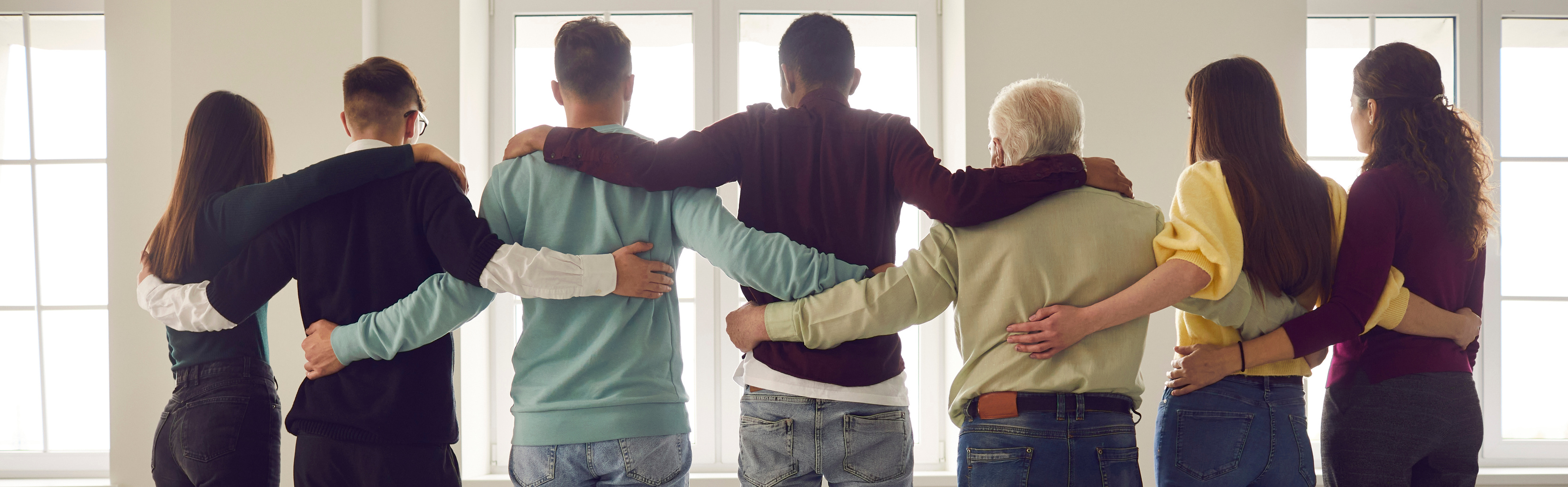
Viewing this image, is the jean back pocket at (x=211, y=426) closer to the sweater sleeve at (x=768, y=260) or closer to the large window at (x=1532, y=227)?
the sweater sleeve at (x=768, y=260)

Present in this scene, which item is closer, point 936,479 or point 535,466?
point 535,466

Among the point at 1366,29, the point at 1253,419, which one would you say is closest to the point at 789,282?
the point at 1253,419

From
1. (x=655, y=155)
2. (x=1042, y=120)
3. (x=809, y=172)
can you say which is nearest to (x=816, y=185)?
(x=809, y=172)

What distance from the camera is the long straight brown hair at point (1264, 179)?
131cm

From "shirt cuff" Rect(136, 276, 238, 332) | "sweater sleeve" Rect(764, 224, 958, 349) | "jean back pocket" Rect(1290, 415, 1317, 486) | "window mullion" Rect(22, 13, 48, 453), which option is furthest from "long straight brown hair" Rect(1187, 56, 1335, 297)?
"window mullion" Rect(22, 13, 48, 453)

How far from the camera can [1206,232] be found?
4.08 feet

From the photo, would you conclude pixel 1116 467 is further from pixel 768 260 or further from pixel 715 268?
pixel 715 268

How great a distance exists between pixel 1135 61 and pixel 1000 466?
67.5 inches

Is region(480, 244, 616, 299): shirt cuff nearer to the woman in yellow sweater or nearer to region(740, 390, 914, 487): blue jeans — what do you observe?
region(740, 390, 914, 487): blue jeans

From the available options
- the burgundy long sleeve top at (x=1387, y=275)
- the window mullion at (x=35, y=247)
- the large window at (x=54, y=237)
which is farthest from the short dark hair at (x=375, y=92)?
the window mullion at (x=35, y=247)

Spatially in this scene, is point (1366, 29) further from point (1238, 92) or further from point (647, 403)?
point (647, 403)

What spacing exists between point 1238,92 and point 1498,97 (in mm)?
2130

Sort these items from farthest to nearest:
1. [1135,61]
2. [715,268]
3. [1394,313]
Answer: [715,268] < [1135,61] < [1394,313]

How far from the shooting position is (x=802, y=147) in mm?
1297
